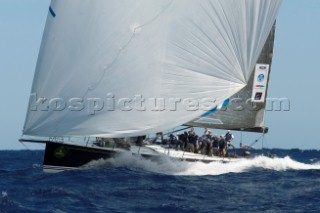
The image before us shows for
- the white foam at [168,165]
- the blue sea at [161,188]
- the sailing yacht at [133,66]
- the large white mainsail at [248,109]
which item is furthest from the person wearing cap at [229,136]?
the sailing yacht at [133,66]

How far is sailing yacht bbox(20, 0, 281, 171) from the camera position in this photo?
21.4m

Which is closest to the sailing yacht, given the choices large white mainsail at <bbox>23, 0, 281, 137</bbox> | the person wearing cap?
large white mainsail at <bbox>23, 0, 281, 137</bbox>

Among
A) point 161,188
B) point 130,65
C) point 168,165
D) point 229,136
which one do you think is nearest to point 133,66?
point 130,65

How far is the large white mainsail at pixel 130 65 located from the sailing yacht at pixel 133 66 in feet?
0.10

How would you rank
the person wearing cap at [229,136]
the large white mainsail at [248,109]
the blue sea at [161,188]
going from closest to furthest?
the blue sea at [161,188]
the large white mainsail at [248,109]
the person wearing cap at [229,136]

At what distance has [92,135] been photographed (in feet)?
69.7

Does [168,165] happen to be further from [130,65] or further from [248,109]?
[248,109]

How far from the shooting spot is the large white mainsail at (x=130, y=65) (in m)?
21.4

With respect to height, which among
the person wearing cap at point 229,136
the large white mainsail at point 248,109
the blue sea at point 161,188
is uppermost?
the large white mainsail at point 248,109

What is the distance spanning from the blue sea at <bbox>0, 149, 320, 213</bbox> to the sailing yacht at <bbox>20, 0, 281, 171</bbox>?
151 cm

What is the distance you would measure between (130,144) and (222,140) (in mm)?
3567

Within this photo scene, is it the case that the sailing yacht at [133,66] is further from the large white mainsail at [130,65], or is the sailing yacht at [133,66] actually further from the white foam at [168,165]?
the white foam at [168,165]

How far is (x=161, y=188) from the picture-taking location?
63.0 feet

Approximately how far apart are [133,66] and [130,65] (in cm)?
9
